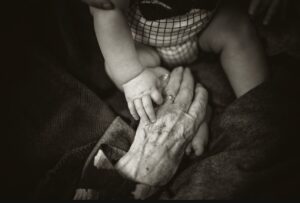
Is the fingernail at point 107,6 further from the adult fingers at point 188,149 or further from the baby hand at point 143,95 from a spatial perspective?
the adult fingers at point 188,149

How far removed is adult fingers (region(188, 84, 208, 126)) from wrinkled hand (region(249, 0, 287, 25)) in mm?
222

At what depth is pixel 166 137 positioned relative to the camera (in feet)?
2.49

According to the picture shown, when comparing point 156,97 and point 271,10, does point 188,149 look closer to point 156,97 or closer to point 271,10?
point 156,97

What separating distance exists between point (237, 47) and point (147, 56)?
23cm

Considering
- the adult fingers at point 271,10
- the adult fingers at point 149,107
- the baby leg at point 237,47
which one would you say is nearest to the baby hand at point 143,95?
the adult fingers at point 149,107

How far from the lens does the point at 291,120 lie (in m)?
0.74

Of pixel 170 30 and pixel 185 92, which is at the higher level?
pixel 170 30

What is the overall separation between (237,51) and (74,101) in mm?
429

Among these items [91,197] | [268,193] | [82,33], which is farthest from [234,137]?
[82,33]

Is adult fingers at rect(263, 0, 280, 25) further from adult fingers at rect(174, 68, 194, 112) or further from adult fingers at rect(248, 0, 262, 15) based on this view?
adult fingers at rect(174, 68, 194, 112)

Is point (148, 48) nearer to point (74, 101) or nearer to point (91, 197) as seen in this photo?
point (74, 101)

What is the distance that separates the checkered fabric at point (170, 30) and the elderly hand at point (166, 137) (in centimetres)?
11

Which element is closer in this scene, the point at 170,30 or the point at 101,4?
the point at 101,4

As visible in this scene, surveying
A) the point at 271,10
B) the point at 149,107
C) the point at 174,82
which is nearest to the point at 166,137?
the point at 149,107
